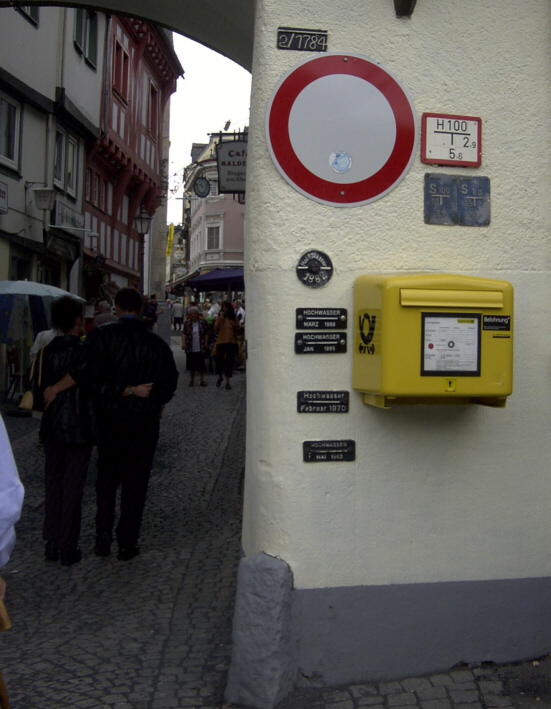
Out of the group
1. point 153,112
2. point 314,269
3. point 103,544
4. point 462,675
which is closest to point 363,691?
point 462,675

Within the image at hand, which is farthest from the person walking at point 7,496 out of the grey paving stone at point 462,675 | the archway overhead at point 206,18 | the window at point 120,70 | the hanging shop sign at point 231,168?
the window at point 120,70

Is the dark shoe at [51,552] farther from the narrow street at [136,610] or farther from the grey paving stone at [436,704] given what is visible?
the grey paving stone at [436,704]

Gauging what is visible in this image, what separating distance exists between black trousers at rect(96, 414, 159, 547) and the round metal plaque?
2.73 meters

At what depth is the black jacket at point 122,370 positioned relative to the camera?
6.34 m

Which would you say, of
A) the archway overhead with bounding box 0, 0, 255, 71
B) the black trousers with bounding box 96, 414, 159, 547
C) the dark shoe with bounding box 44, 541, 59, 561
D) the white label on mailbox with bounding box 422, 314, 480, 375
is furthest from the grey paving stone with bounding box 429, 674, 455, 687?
the archway overhead with bounding box 0, 0, 255, 71

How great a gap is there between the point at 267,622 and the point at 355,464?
2.41 ft

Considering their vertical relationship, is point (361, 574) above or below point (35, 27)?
below

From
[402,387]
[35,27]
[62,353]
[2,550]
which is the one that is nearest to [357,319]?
[402,387]

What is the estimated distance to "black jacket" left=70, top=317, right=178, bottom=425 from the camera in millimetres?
6336

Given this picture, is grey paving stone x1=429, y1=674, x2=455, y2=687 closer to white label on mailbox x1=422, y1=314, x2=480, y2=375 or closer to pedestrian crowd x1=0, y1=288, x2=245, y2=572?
white label on mailbox x1=422, y1=314, x2=480, y2=375

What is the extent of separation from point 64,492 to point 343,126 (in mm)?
3482

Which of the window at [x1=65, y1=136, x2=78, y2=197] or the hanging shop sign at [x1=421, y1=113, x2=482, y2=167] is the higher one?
the window at [x1=65, y1=136, x2=78, y2=197]

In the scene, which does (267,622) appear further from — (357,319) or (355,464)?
(357,319)

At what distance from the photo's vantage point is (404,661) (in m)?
3.99
